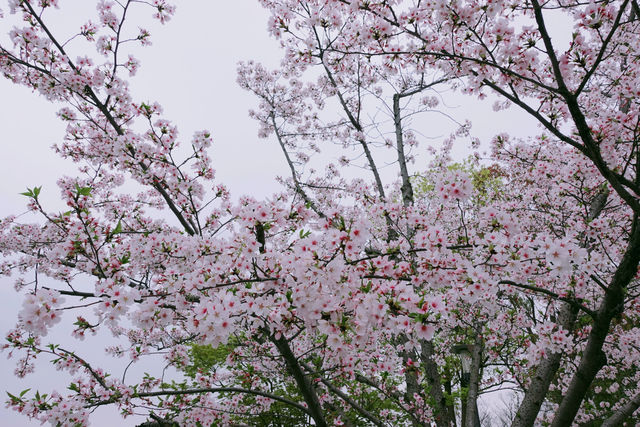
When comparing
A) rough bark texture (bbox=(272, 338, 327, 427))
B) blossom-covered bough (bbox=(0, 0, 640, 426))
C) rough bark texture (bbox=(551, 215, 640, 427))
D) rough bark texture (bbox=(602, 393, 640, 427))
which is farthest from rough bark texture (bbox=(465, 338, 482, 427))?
rough bark texture (bbox=(272, 338, 327, 427))

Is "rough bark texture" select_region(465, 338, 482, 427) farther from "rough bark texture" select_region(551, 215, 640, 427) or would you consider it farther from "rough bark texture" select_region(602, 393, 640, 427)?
"rough bark texture" select_region(551, 215, 640, 427)

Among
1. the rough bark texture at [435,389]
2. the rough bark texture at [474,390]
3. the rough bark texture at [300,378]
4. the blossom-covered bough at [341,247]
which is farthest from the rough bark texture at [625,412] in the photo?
the rough bark texture at [300,378]

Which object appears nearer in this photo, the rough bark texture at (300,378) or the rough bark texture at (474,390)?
the rough bark texture at (300,378)

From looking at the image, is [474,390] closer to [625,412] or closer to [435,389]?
[435,389]

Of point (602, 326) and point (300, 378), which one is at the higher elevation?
point (602, 326)

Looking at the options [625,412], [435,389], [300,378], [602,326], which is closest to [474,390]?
[435,389]

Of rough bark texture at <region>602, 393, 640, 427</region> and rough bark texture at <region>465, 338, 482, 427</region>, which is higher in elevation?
rough bark texture at <region>465, 338, 482, 427</region>

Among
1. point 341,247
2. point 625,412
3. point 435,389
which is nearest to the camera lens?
point 341,247

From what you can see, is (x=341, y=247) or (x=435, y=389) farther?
(x=435, y=389)

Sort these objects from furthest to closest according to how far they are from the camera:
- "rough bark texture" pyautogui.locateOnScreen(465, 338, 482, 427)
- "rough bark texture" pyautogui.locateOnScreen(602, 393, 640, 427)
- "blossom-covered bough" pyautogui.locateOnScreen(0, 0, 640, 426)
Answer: "rough bark texture" pyautogui.locateOnScreen(465, 338, 482, 427) < "rough bark texture" pyautogui.locateOnScreen(602, 393, 640, 427) < "blossom-covered bough" pyautogui.locateOnScreen(0, 0, 640, 426)

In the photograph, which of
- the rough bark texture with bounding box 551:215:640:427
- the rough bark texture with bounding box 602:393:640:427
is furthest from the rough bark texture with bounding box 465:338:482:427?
the rough bark texture with bounding box 551:215:640:427

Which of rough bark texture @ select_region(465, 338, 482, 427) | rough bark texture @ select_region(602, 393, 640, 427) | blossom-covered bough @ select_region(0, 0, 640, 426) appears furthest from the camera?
rough bark texture @ select_region(465, 338, 482, 427)

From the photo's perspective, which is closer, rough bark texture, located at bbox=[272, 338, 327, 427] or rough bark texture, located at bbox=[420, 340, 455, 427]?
rough bark texture, located at bbox=[272, 338, 327, 427]

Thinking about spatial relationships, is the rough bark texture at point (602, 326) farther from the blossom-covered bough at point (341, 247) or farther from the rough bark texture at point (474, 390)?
the rough bark texture at point (474, 390)
